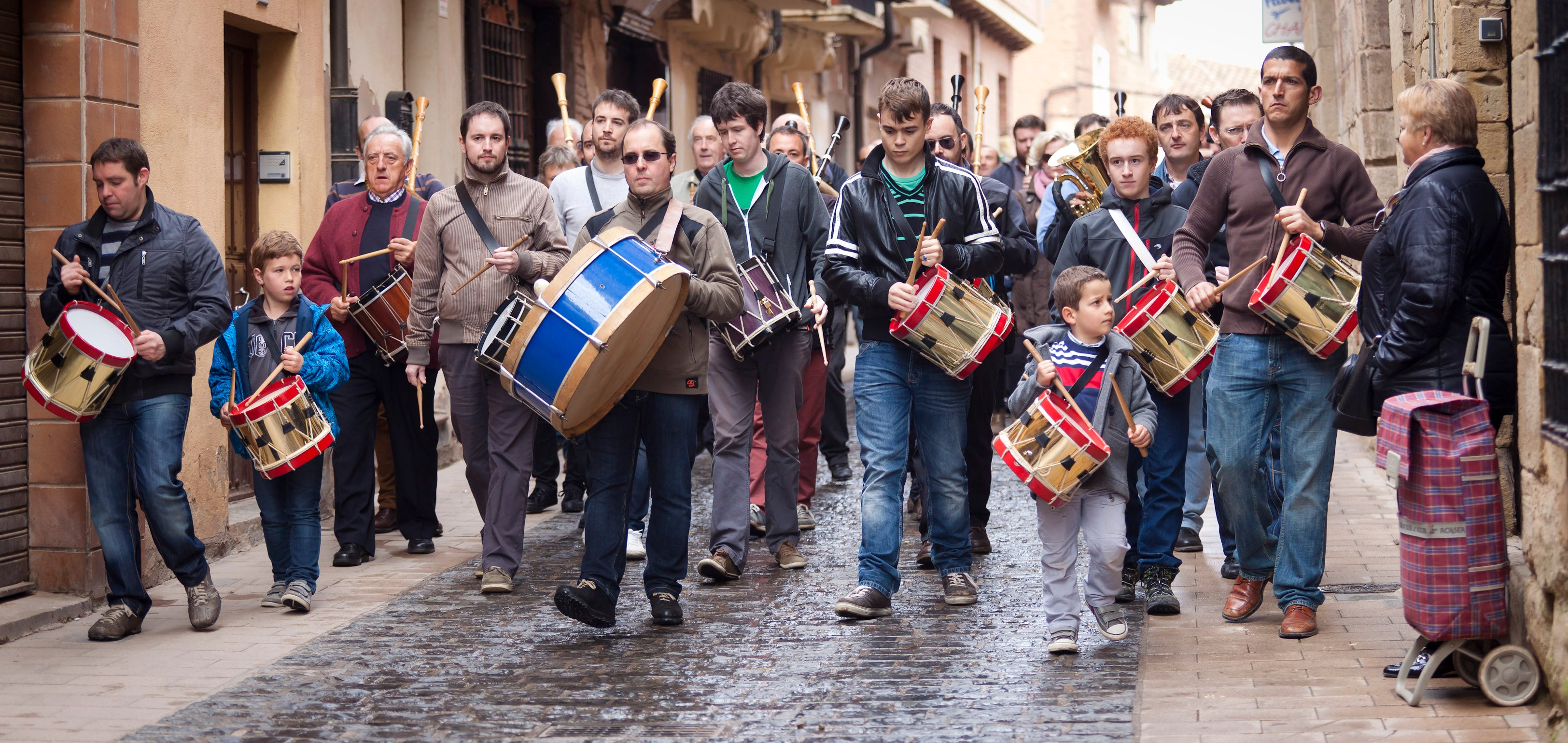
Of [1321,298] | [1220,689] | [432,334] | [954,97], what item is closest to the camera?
[1220,689]

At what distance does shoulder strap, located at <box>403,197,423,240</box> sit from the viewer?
803 cm

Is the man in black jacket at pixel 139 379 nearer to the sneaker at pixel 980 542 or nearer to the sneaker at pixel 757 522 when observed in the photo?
the sneaker at pixel 757 522

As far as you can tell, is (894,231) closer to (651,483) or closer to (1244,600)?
(651,483)

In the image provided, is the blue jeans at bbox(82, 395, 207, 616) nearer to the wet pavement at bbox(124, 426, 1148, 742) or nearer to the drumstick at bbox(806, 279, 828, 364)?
the wet pavement at bbox(124, 426, 1148, 742)

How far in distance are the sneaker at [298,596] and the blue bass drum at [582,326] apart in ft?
5.18

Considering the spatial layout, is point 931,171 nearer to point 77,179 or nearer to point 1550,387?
point 1550,387

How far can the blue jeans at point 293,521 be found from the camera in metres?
6.88

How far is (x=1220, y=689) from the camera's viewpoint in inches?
202

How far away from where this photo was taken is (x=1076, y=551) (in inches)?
226

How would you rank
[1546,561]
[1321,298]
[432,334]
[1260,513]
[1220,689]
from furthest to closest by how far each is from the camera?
[432,334] < [1260,513] < [1321,298] < [1220,689] < [1546,561]

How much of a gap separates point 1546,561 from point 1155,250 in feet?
→ 7.83

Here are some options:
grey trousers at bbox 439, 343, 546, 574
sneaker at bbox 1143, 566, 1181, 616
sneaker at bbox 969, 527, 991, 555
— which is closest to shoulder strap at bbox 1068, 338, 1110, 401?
sneaker at bbox 1143, 566, 1181, 616

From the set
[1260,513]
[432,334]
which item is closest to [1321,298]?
[1260,513]

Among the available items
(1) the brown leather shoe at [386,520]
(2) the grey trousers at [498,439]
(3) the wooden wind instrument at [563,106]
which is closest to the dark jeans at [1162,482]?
(2) the grey trousers at [498,439]
